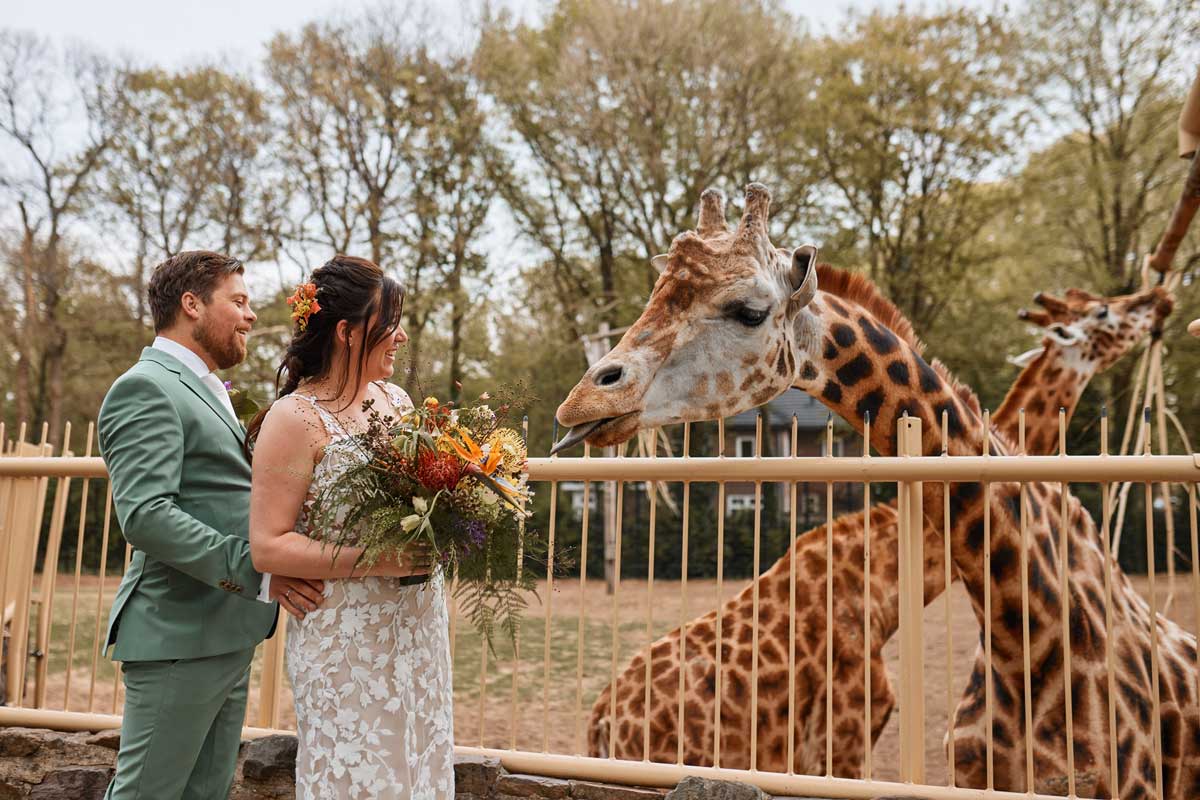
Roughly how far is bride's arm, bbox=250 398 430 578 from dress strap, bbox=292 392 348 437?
2.4 inches

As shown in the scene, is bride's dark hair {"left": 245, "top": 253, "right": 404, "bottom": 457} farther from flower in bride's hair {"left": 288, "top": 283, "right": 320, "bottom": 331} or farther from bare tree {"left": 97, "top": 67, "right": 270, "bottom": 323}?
bare tree {"left": 97, "top": 67, "right": 270, "bottom": 323}

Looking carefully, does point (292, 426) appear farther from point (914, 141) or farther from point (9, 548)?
point (914, 141)

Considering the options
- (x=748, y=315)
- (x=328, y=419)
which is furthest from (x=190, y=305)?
(x=748, y=315)

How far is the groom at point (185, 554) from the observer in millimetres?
2055

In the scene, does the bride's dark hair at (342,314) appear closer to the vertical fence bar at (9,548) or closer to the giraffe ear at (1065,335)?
the vertical fence bar at (9,548)

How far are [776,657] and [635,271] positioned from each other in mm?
15998

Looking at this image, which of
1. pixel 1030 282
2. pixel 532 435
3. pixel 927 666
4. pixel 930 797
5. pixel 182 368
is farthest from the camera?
pixel 532 435

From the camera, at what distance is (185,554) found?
2.03m

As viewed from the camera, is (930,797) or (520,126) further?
(520,126)

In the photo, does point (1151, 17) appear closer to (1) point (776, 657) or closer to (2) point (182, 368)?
(1) point (776, 657)

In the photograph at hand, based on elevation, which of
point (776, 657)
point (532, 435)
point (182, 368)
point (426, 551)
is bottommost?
point (776, 657)

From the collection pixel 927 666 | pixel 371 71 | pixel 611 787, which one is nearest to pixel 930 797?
pixel 611 787

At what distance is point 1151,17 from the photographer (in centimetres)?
1672

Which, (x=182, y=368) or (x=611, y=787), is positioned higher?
(x=182, y=368)
